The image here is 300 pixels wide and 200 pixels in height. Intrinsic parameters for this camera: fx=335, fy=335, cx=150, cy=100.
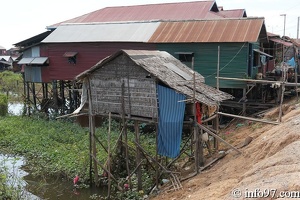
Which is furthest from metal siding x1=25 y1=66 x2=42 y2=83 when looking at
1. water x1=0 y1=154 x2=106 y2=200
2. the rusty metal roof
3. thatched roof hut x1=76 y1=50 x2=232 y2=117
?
Result: thatched roof hut x1=76 y1=50 x2=232 y2=117

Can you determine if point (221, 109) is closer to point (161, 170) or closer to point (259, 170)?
point (161, 170)

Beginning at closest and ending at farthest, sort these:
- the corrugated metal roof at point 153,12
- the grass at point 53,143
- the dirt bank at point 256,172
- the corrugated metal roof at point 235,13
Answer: the dirt bank at point 256,172
the grass at point 53,143
the corrugated metal roof at point 153,12
the corrugated metal roof at point 235,13

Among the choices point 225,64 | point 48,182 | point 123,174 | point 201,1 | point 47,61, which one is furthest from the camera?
point 201,1

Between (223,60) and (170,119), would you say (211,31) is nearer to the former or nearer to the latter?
(223,60)

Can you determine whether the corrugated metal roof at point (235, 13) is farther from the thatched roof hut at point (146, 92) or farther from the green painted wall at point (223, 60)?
the thatched roof hut at point (146, 92)

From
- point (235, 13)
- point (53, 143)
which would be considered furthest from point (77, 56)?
point (235, 13)

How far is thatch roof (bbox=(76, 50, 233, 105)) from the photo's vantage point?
33.9 ft

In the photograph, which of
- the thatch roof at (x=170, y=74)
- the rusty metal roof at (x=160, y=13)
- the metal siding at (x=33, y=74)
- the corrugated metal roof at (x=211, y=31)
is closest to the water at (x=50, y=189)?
the thatch roof at (x=170, y=74)

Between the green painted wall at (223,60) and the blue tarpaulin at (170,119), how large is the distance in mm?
7333

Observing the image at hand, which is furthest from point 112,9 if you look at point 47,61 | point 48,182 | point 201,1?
point 48,182

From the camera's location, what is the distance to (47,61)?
21.5 meters

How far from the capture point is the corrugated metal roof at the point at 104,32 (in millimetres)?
19094

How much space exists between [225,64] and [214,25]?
7.81ft

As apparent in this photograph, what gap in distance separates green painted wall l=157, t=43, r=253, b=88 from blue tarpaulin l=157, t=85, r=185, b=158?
733 centimetres
